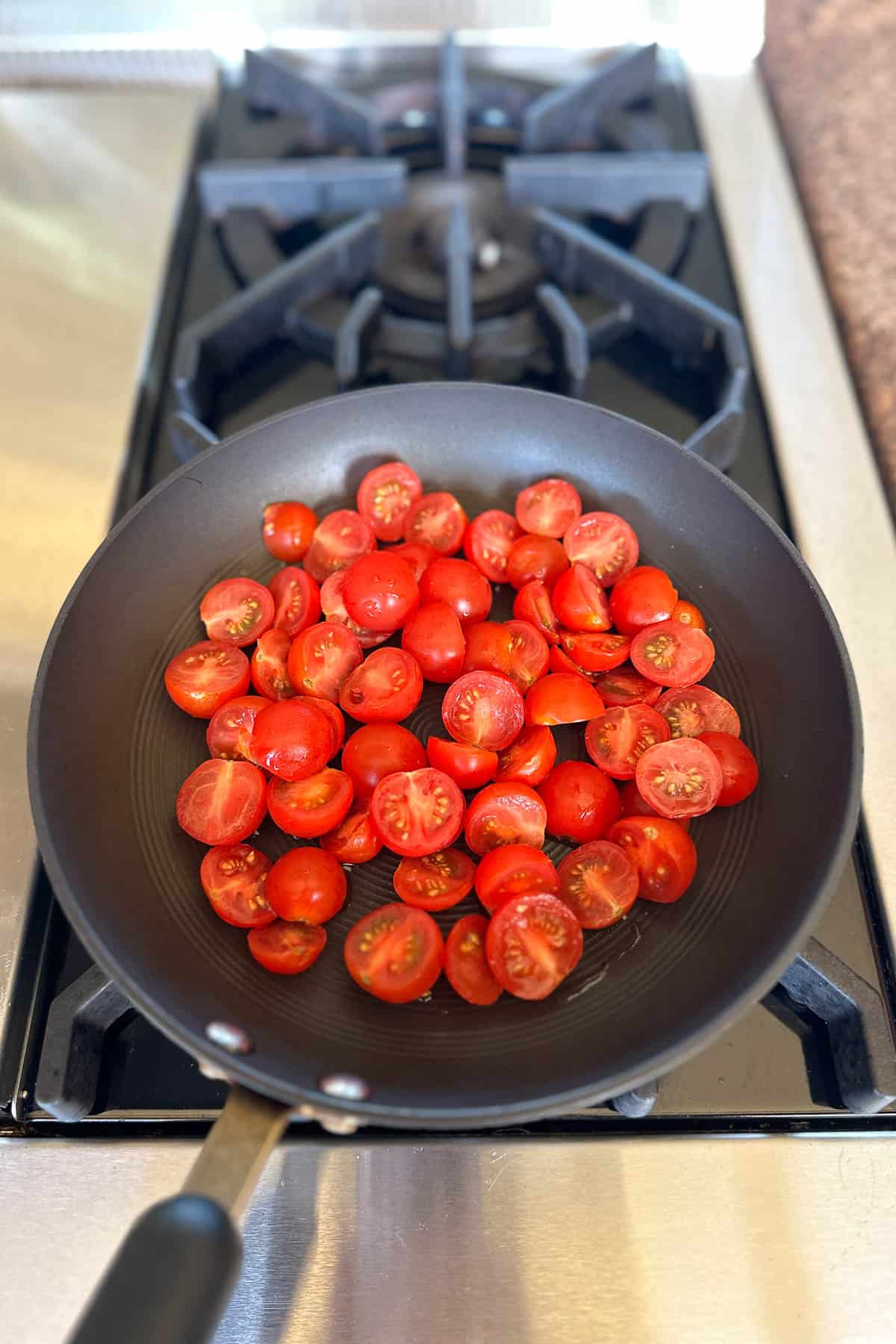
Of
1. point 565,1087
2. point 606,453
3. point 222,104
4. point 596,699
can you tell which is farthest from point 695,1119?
point 222,104

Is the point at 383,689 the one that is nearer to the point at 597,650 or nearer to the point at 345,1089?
the point at 597,650

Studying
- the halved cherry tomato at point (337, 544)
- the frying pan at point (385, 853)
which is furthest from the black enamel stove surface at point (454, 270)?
the halved cherry tomato at point (337, 544)

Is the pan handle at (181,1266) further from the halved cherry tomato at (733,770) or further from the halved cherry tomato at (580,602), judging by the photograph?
the halved cherry tomato at (580,602)

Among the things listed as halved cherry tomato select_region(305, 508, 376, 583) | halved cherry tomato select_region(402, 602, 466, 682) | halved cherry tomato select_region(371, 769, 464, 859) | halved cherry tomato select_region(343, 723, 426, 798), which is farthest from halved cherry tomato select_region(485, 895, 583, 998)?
halved cherry tomato select_region(305, 508, 376, 583)

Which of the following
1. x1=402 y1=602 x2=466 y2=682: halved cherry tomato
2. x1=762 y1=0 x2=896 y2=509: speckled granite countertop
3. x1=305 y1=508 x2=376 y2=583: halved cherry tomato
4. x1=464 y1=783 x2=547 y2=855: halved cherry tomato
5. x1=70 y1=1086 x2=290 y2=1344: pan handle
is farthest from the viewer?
x1=762 y1=0 x2=896 y2=509: speckled granite countertop

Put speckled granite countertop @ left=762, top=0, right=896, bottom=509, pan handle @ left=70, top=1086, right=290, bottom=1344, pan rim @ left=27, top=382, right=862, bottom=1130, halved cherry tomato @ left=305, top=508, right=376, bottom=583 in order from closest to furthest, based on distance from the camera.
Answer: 1. pan handle @ left=70, top=1086, right=290, bottom=1344
2. pan rim @ left=27, top=382, right=862, bottom=1130
3. halved cherry tomato @ left=305, top=508, right=376, bottom=583
4. speckled granite countertop @ left=762, top=0, right=896, bottom=509

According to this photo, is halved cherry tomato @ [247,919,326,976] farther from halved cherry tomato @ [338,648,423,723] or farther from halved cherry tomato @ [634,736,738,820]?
halved cherry tomato @ [634,736,738,820]

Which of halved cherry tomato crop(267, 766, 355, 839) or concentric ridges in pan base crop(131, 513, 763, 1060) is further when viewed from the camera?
halved cherry tomato crop(267, 766, 355, 839)
